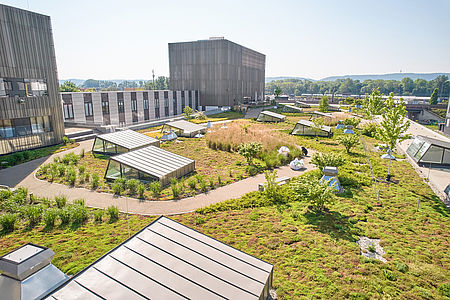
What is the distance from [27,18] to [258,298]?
3073 centimetres

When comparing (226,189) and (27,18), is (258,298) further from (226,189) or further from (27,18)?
(27,18)

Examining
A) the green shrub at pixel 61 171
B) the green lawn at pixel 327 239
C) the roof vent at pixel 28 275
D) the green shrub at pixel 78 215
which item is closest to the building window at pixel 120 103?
the green shrub at pixel 61 171

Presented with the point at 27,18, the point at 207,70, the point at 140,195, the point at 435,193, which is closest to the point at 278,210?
the point at 140,195

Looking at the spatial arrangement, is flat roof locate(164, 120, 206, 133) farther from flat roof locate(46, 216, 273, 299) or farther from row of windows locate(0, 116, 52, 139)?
flat roof locate(46, 216, 273, 299)

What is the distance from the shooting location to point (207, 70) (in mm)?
69562

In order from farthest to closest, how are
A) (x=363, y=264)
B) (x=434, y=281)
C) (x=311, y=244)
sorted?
1. (x=311, y=244)
2. (x=363, y=264)
3. (x=434, y=281)

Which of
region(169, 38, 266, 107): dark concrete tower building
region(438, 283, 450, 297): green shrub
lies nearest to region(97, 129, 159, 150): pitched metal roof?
region(438, 283, 450, 297): green shrub

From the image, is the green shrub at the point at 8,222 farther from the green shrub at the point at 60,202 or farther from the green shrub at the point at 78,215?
the green shrub at the point at 78,215

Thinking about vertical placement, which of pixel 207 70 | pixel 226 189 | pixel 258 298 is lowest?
pixel 226 189

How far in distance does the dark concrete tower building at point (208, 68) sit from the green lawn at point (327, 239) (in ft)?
189

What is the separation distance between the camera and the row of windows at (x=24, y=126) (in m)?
23.3

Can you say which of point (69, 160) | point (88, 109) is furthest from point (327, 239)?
point (88, 109)

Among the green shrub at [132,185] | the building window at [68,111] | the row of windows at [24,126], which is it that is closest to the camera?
the green shrub at [132,185]

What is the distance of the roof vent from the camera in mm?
5254
